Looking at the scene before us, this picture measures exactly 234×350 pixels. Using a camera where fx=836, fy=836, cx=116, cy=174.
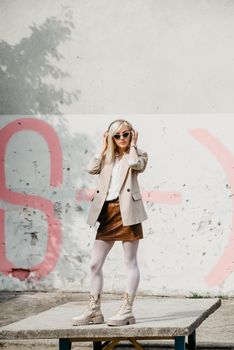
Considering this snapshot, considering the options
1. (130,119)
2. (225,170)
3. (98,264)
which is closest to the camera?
(98,264)

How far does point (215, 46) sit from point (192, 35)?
33 centimetres

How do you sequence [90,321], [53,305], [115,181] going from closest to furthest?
[90,321]
[115,181]
[53,305]

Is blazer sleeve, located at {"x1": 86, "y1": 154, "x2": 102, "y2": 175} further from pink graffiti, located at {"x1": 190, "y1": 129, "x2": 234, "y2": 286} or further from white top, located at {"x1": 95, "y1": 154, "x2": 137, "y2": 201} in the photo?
pink graffiti, located at {"x1": 190, "y1": 129, "x2": 234, "y2": 286}

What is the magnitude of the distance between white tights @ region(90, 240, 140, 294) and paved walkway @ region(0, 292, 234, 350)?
164 cm

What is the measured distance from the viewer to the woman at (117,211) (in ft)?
19.3

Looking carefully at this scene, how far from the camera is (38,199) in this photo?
1120 centimetres

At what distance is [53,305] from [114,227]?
15.4 feet

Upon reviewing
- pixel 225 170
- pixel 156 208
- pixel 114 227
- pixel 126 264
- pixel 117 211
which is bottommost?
pixel 126 264

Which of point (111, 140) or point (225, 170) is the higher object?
point (225, 170)

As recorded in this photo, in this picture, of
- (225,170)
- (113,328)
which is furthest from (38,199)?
(113,328)

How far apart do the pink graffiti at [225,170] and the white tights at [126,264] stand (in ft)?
16.2

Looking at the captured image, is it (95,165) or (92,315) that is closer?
(92,315)

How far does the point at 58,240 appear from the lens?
1109 centimetres

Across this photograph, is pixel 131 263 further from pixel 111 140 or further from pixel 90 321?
pixel 111 140
